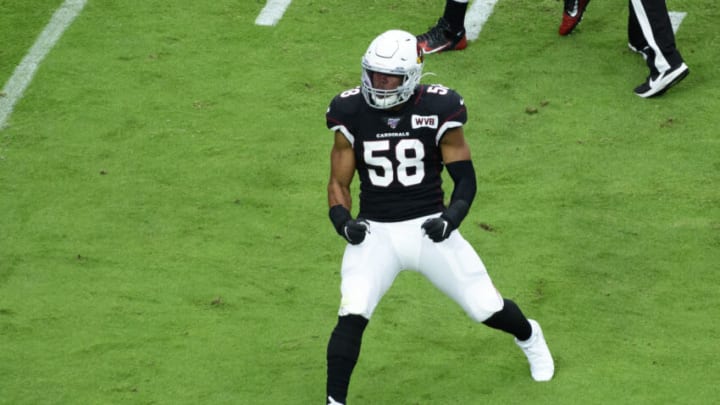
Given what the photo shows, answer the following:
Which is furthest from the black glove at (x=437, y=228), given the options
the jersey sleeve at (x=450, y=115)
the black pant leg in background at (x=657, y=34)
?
the black pant leg in background at (x=657, y=34)

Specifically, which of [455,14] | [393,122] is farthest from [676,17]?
[393,122]

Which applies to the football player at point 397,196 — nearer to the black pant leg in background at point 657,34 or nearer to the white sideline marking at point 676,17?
the black pant leg in background at point 657,34

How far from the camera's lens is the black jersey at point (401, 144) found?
21.5 feet

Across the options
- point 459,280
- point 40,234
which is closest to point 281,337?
point 459,280

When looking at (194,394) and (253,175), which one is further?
(253,175)

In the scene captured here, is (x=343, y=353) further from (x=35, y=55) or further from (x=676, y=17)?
(x=676, y=17)

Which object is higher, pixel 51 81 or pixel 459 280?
pixel 459 280

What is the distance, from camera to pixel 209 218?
8406 mm

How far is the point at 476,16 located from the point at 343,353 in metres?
4.89

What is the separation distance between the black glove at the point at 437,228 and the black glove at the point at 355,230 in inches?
11.4

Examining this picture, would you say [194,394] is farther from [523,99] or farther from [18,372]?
[523,99]

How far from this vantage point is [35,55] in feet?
33.6

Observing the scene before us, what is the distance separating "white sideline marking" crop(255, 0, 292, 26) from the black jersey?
160 inches

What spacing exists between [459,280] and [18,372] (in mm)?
2389
